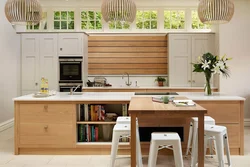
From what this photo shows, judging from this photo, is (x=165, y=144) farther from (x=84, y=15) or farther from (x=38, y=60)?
(x=84, y=15)

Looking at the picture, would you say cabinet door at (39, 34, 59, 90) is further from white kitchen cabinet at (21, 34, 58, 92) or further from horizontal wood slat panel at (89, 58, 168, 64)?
horizontal wood slat panel at (89, 58, 168, 64)

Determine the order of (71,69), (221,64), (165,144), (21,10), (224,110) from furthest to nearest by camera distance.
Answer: (71,69)
(221,64)
(224,110)
(21,10)
(165,144)

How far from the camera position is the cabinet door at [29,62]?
6543 millimetres

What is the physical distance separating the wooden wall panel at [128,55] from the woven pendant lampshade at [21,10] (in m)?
3.27

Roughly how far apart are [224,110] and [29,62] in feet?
15.0

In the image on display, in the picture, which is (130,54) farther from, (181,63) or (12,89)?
(12,89)

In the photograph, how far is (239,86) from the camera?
6.25 m

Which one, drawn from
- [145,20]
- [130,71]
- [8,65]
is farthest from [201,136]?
[145,20]

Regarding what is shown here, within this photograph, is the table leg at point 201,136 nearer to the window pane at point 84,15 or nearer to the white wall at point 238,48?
the white wall at point 238,48

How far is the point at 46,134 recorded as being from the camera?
3.99 meters

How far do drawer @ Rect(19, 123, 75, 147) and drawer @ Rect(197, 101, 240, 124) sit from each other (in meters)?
1.97

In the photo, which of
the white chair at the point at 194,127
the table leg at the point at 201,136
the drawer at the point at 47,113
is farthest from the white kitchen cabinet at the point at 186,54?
the table leg at the point at 201,136

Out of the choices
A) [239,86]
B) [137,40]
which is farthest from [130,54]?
[239,86]

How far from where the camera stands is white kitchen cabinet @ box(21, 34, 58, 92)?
6492 millimetres
